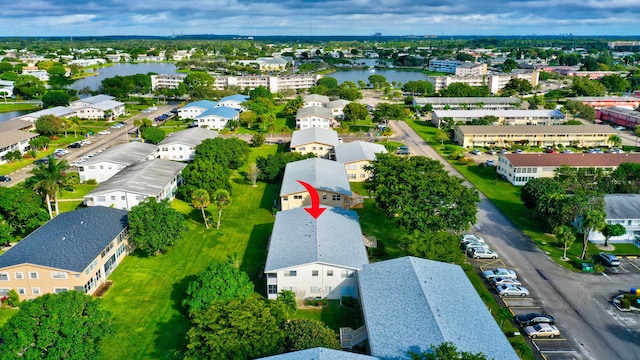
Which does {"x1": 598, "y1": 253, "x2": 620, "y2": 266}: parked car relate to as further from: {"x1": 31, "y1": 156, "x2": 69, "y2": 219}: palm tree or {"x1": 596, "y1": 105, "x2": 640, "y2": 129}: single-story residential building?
{"x1": 596, "y1": 105, "x2": 640, "y2": 129}: single-story residential building

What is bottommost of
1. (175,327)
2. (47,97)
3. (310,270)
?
(175,327)

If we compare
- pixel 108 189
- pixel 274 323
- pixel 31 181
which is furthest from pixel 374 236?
pixel 31 181

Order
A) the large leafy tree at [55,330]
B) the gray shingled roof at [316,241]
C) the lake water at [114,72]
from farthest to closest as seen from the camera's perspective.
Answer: the lake water at [114,72] < the gray shingled roof at [316,241] < the large leafy tree at [55,330]

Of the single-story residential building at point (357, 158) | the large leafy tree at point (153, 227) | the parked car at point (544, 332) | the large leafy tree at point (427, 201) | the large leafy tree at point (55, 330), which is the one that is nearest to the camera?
the large leafy tree at point (55, 330)

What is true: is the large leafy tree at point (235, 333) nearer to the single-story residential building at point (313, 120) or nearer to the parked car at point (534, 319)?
the parked car at point (534, 319)

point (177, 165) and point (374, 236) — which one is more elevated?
point (177, 165)

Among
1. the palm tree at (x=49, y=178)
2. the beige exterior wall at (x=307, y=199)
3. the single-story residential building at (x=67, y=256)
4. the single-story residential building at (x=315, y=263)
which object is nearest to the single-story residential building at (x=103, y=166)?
the palm tree at (x=49, y=178)

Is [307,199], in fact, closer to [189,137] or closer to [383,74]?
[189,137]

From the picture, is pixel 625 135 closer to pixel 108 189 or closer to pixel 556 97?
pixel 556 97
